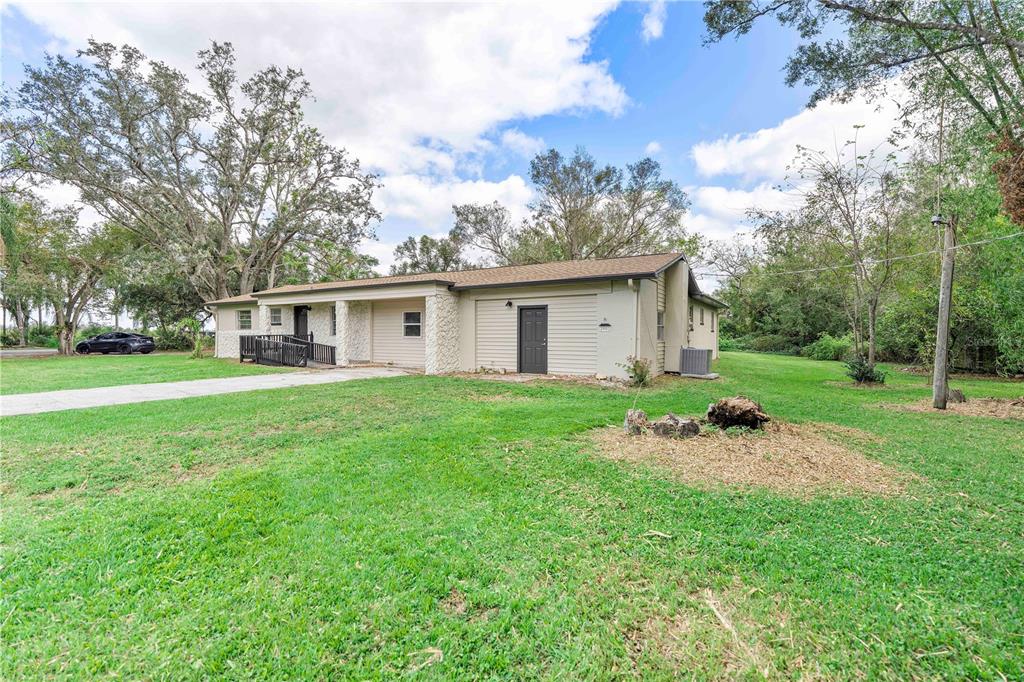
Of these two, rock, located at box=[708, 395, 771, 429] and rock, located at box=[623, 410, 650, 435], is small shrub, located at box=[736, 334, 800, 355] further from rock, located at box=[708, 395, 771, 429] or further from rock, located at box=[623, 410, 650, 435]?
rock, located at box=[623, 410, 650, 435]

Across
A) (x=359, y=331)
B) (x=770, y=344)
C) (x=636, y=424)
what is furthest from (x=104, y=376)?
(x=770, y=344)

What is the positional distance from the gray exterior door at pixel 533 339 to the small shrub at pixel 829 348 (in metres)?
17.1

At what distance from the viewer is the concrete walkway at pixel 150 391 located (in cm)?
709

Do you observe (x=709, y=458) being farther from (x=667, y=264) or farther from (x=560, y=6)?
(x=560, y=6)

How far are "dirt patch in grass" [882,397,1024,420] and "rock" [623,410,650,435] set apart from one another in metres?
5.63

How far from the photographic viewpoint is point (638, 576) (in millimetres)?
2447

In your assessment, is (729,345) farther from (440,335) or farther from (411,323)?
(440,335)

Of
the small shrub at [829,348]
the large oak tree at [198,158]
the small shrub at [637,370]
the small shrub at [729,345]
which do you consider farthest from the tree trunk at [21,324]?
the small shrub at [829,348]

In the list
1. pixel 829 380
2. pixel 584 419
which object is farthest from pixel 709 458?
pixel 829 380

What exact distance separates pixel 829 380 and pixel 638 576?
12.8 meters

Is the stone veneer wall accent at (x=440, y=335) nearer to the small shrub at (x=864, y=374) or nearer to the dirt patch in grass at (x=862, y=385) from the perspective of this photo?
the dirt patch in grass at (x=862, y=385)

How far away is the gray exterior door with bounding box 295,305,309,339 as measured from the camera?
1684 cm

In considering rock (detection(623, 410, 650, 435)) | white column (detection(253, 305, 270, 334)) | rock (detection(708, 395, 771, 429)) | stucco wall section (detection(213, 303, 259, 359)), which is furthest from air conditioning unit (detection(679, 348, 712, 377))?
stucco wall section (detection(213, 303, 259, 359))

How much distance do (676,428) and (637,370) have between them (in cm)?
514
